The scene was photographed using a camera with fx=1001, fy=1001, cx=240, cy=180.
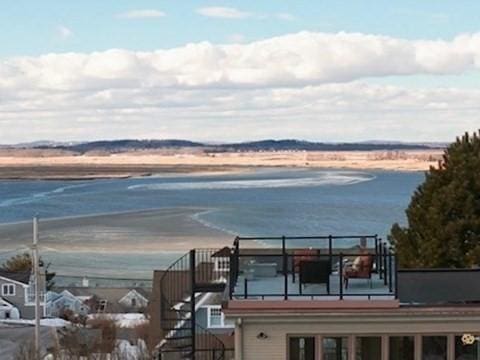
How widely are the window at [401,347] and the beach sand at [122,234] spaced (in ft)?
175

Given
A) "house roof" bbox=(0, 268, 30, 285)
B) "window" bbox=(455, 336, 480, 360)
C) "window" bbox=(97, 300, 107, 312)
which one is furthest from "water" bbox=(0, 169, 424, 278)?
"window" bbox=(455, 336, 480, 360)

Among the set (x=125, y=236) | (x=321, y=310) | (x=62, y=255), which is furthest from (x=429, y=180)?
(x=125, y=236)

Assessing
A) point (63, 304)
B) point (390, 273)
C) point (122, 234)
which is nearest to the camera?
point (390, 273)

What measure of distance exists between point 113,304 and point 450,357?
3904 centimetres

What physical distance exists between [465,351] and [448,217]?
8.25 m

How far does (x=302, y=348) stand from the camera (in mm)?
13914

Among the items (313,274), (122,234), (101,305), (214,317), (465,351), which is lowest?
(101,305)

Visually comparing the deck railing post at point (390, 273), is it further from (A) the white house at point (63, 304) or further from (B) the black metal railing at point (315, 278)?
(A) the white house at point (63, 304)

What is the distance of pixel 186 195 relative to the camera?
136875mm

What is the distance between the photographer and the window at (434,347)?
13906 mm

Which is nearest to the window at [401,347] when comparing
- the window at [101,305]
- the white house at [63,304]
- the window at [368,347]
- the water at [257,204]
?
the window at [368,347]

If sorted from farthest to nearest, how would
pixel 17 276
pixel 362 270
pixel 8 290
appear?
pixel 17 276, pixel 8 290, pixel 362 270

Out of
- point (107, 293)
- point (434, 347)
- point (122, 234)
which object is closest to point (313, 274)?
point (434, 347)

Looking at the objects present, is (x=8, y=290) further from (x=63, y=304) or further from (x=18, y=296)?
(x=63, y=304)
